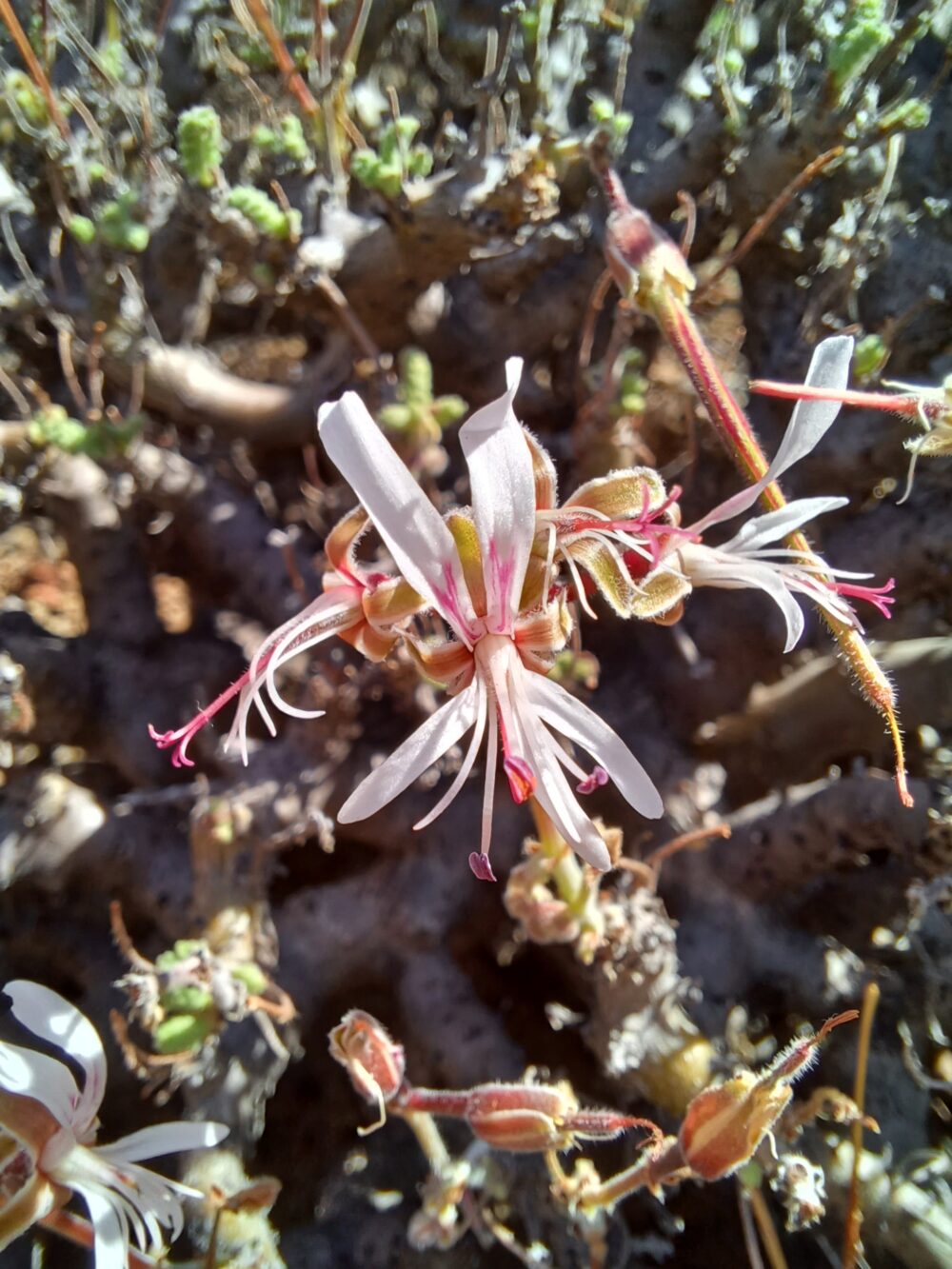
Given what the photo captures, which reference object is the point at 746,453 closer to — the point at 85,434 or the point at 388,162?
the point at 388,162

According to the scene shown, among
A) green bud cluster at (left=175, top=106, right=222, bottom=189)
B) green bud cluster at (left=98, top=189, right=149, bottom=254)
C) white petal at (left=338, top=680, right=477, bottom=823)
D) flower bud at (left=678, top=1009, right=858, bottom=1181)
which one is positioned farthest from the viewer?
green bud cluster at (left=98, top=189, right=149, bottom=254)

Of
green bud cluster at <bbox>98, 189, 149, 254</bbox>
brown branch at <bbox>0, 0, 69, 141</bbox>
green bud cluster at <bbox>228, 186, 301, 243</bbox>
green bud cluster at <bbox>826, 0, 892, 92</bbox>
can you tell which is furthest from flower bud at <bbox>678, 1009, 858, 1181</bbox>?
brown branch at <bbox>0, 0, 69, 141</bbox>

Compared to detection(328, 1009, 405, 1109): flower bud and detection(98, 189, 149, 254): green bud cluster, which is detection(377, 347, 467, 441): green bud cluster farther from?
detection(328, 1009, 405, 1109): flower bud

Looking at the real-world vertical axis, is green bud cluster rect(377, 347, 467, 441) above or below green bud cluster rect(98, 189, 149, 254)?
below

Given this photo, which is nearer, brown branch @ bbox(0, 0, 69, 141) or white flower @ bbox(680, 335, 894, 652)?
white flower @ bbox(680, 335, 894, 652)

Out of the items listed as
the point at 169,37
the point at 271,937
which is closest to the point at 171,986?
the point at 271,937

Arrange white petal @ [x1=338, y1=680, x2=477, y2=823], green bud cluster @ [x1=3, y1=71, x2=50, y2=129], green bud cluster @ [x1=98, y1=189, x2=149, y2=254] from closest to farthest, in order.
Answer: white petal @ [x1=338, y1=680, x2=477, y2=823]
green bud cluster @ [x1=98, y1=189, x2=149, y2=254]
green bud cluster @ [x1=3, y1=71, x2=50, y2=129]

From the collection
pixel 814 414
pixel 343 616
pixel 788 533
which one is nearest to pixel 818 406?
pixel 814 414
